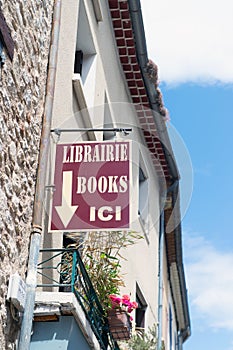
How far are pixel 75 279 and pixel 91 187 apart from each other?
90 centimetres

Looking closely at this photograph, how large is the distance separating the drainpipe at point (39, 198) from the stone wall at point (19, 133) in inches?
A: 2.0

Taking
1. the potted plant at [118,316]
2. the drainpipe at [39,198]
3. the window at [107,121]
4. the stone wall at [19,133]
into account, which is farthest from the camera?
the window at [107,121]

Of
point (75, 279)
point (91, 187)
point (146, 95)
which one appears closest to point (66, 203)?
point (91, 187)

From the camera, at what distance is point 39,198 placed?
6.97 metres

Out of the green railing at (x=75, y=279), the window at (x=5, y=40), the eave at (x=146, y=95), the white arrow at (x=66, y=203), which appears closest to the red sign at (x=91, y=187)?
the white arrow at (x=66, y=203)

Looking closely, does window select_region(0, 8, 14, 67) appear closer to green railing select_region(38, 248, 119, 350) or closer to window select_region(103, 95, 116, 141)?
green railing select_region(38, 248, 119, 350)

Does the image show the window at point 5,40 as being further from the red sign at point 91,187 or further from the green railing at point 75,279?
the green railing at point 75,279

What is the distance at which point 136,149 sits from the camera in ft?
43.0

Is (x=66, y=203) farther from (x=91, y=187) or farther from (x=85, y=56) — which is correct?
(x=85, y=56)

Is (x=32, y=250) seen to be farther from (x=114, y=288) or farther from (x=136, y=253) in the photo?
(x=136, y=253)

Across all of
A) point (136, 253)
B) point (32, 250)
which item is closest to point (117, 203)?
point (32, 250)

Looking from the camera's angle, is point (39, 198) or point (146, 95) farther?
point (146, 95)

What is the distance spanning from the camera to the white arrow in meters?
7.04

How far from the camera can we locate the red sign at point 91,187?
23.3 ft
